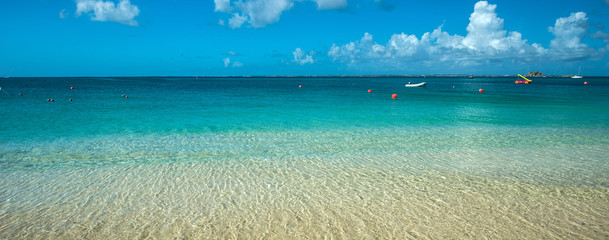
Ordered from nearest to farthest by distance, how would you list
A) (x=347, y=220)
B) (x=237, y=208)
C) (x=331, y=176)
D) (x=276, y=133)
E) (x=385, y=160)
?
1. (x=347, y=220)
2. (x=237, y=208)
3. (x=331, y=176)
4. (x=385, y=160)
5. (x=276, y=133)

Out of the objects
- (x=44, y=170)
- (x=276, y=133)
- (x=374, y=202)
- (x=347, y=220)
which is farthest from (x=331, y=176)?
(x=44, y=170)

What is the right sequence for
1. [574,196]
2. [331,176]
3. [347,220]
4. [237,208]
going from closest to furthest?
[347,220], [237,208], [574,196], [331,176]

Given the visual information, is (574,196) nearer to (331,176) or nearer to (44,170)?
(331,176)

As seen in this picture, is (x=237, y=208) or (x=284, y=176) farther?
(x=284, y=176)

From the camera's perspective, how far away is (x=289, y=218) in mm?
5453

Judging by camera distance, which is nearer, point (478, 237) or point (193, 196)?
point (478, 237)

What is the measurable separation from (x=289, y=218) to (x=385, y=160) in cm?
445

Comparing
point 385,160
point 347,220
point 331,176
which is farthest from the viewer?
point 385,160

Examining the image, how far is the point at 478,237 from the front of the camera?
4781 millimetres

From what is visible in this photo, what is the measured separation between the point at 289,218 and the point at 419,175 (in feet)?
12.3

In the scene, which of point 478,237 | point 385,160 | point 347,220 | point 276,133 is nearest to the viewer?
point 478,237

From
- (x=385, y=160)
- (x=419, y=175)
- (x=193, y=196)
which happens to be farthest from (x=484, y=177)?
(x=193, y=196)

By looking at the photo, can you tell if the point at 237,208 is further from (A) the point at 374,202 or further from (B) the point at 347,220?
(A) the point at 374,202

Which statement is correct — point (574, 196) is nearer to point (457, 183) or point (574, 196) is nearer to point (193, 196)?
point (457, 183)
